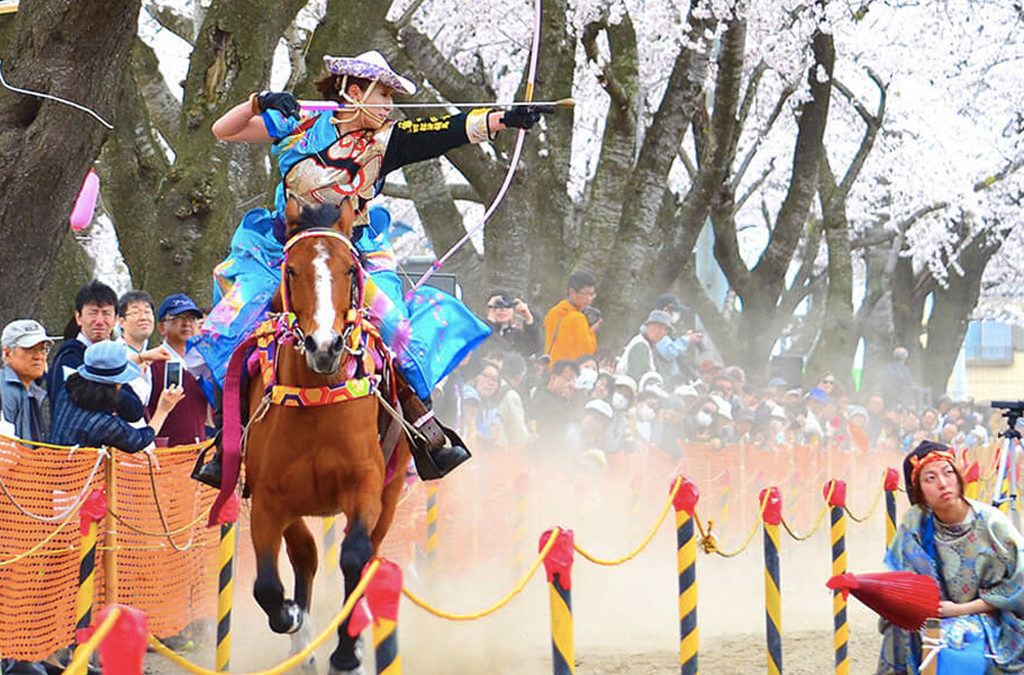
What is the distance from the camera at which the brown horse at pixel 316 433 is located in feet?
20.9

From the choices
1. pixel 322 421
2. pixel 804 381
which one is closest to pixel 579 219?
pixel 804 381

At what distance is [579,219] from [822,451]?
481 centimetres

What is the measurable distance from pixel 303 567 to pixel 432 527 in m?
3.23

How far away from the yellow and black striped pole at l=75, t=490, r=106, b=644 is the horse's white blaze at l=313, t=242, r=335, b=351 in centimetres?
156

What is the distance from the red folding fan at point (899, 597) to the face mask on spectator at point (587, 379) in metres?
5.88

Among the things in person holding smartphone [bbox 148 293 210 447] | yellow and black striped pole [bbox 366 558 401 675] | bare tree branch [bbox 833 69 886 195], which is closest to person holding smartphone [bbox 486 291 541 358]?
person holding smartphone [bbox 148 293 210 447]

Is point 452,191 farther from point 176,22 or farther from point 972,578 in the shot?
point 972,578

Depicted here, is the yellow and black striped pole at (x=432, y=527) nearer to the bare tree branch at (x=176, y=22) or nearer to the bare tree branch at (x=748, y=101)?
the bare tree branch at (x=176, y=22)

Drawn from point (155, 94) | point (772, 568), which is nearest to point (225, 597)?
point (772, 568)

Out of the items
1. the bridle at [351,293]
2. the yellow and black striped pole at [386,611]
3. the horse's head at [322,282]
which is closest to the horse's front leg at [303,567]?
the bridle at [351,293]

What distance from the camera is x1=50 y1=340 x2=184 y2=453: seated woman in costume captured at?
24.0 ft

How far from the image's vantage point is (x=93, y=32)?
8.14 meters

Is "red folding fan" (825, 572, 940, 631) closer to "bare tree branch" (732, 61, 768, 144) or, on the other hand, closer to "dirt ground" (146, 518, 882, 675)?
"dirt ground" (146, 518, 882, 675)

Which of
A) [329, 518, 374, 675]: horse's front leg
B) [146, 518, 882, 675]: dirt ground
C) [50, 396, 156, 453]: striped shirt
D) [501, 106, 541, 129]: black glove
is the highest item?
[501, 106, 541, 129]: black glove
